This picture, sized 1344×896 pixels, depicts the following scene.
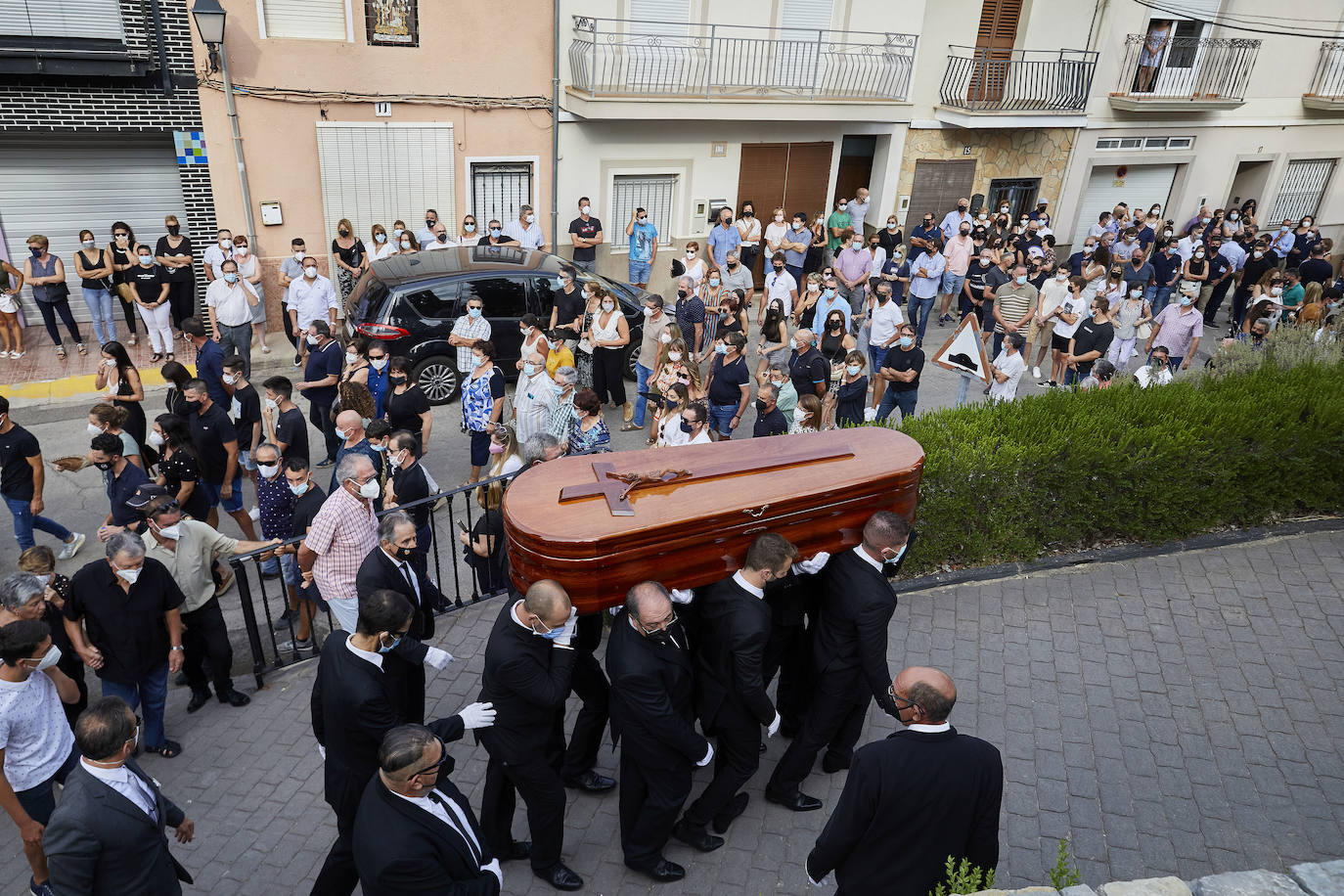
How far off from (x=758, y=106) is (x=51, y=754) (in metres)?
13.2

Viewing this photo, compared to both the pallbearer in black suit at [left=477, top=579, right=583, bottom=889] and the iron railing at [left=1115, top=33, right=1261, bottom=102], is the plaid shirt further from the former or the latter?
the iron railing at [left=1115, top=33, right=1261, bottom=102]

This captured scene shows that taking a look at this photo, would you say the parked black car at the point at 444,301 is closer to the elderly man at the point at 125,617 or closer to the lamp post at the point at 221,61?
the lamp post at the point at 221,61

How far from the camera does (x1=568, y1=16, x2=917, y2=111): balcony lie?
1388 centimetres

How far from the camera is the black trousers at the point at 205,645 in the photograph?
5.46m

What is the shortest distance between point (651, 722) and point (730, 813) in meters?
1.04

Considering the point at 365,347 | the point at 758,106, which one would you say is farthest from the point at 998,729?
the point at 758,106

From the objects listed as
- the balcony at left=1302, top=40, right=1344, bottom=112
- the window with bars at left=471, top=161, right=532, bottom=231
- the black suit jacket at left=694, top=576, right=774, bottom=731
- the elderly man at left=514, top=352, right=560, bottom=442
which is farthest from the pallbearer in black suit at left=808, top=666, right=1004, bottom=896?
the balcony at left=1302, top=40, right=1344, bottom=112

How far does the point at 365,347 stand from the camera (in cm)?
870

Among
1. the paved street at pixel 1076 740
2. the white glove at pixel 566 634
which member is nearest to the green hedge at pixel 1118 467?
the paved street at pixel 1076 740

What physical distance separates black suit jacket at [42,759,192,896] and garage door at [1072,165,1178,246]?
64.4 ft

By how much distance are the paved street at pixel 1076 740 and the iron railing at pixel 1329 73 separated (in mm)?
18072

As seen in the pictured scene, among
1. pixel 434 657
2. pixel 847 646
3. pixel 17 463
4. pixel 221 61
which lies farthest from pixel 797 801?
pixel 221 61

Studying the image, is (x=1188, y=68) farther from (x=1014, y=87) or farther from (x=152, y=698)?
(x=152, y=698)

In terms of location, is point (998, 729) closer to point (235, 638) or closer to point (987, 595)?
point (987, 595)
